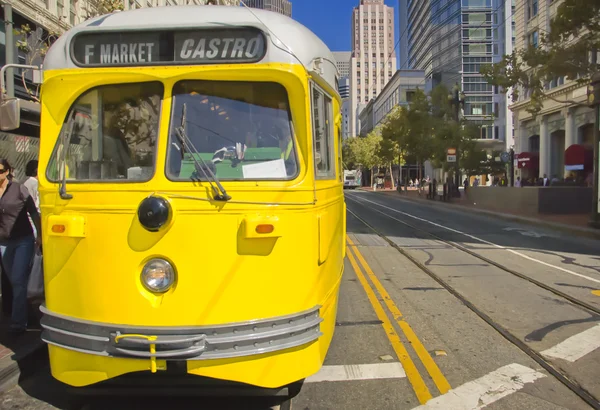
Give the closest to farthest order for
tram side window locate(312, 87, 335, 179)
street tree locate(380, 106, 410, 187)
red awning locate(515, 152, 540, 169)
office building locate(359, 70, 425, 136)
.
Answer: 1. tram side window locate(312, 87, 335, 179)
2. red awning locate(515, 152, 540, 169)
3. street tree locate(380, 106, 410, 187)
4. office building locate(359, 70, 425, 136)

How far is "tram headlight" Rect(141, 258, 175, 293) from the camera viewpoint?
341 cm

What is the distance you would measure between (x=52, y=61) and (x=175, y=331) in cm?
212

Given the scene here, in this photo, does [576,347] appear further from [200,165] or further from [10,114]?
[10,114]

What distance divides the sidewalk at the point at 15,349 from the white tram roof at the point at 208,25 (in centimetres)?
268

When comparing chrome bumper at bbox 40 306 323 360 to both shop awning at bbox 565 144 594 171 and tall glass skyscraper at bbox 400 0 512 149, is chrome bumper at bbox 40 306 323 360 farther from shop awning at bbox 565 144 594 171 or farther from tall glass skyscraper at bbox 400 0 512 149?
tall glass skyscraper at bbox 400 0 512 149

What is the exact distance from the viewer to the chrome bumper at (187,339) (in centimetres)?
331

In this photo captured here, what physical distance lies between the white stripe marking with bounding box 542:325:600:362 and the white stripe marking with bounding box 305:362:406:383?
1.59 metres

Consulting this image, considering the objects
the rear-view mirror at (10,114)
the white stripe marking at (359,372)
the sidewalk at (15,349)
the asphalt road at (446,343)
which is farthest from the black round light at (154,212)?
the sidewalk at (15,349)

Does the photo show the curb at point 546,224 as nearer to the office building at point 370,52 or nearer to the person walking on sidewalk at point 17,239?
the person walking on sidewalk at point 17,239

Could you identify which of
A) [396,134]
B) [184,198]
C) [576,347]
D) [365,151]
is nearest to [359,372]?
[576,347]

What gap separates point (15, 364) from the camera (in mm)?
4633

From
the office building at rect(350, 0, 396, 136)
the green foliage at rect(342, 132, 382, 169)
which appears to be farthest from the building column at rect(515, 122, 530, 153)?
the office building at rect(350, 0, 396, 136)

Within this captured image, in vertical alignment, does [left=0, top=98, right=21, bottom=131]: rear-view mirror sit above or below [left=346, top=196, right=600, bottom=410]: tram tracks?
above

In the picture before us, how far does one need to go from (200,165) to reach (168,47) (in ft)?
2.88
